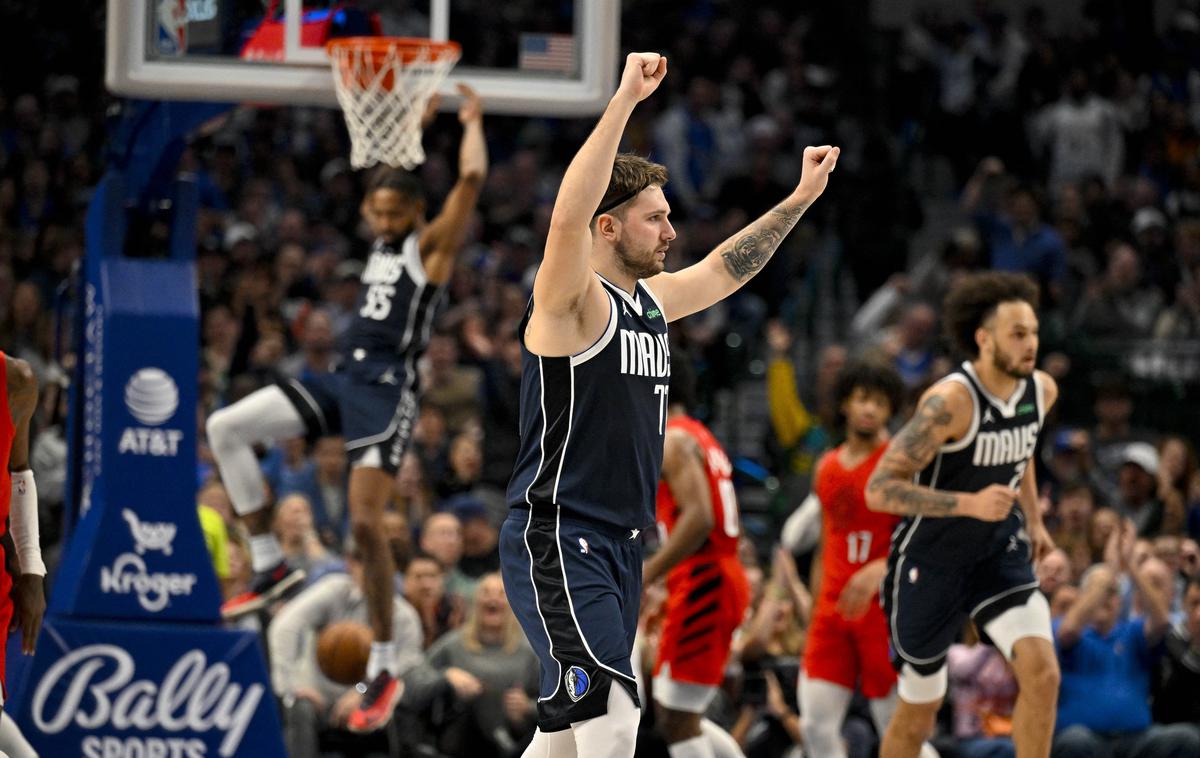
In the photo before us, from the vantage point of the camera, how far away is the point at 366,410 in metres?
8.79

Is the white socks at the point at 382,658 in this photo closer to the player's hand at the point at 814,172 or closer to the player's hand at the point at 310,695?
the player's hand at the point at 310,695

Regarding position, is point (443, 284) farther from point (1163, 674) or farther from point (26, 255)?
point (26, 255)

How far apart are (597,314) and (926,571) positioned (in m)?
2.75

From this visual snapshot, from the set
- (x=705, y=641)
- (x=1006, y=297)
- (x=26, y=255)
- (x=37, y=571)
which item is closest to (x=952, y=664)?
(x=705, y=641)

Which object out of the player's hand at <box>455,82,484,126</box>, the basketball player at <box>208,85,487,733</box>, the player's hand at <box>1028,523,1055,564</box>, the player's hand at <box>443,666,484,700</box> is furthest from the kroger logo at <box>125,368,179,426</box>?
the player's hand at <box>1028,523,1055,564</box>

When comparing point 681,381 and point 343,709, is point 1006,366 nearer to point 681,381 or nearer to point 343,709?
point 681,381

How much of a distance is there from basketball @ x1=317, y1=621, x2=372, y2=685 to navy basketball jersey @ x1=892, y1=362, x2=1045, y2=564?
144 inches

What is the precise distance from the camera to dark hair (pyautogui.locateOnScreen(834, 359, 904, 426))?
8.75 metres

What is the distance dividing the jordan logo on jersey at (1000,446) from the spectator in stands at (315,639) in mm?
4075

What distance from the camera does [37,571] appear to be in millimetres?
6551

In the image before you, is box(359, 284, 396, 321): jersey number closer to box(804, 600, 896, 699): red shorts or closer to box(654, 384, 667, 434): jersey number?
box(804, 600, 896, 699): red shorts

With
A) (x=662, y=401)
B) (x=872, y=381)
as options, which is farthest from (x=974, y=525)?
(x=662, y=401)

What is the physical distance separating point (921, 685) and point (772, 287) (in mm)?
9391

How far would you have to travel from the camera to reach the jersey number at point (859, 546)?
8.73 meters
